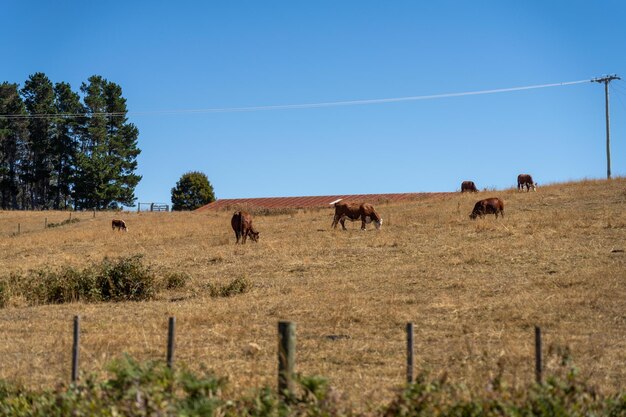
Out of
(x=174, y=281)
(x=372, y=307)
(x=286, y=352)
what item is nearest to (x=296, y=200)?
(x=174, y=281)

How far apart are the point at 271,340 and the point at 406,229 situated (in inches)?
784

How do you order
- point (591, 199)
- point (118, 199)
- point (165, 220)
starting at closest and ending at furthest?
point (591, 199) → point (165, 220) → point (118, 199)

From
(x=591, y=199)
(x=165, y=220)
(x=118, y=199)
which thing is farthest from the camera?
(x=118, y=199)

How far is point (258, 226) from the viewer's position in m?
40.5

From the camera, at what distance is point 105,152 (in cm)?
7931

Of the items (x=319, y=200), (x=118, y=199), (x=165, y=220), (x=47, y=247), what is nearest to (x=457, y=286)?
(x=47, y=247)

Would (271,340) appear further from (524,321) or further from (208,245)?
(208,245)

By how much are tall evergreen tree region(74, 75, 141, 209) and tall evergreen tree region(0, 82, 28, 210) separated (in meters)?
6.89

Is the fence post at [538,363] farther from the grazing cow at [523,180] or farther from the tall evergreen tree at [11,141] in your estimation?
→ the tall evergreen tree at [11,141]

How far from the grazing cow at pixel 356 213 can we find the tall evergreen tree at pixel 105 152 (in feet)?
151

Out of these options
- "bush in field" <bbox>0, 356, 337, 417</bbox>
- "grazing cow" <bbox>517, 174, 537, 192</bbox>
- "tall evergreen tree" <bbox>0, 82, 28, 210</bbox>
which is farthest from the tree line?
"bush in field" <bbox>0, 356, 337, 417</bbox>

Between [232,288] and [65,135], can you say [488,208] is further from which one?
[65,135]

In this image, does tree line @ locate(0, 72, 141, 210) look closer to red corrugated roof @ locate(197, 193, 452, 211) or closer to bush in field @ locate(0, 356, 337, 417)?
red corrugated roof @ locate(197, 193, 452, 211)

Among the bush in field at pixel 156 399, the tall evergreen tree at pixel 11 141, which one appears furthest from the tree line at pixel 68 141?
the bush in field at pixel 156 399
